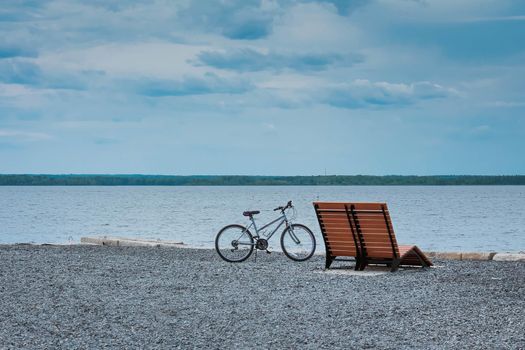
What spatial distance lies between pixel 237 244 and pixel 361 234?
2435 millimetres

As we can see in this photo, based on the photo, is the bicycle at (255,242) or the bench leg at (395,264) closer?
the bench leg at (395,264)

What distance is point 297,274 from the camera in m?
11.8

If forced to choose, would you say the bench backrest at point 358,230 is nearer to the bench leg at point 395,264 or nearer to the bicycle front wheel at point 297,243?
the bench leg at point 395,264

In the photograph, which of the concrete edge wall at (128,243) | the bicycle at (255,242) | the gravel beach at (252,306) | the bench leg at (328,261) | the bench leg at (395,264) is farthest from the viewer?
the concrete edge wall at (128,243)

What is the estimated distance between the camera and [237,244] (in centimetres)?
1377

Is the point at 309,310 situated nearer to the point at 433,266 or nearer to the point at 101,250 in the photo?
the point at 433,266

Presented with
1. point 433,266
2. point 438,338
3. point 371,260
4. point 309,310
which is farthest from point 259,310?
point 433,266

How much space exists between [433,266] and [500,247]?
60.8 ft

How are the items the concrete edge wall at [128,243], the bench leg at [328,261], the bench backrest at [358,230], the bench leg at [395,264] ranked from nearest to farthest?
1. the bench backrest at [358,230]
2. the bench leg at [395,264]
3. the bench leg at [328,261]
4. the concrete edge wall at [128,243]

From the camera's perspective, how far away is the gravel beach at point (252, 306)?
23.8ft

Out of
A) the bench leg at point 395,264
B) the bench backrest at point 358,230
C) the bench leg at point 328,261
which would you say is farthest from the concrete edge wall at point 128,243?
the bench leg at point 395,264

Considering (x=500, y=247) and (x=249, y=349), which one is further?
(x=500, y=247)

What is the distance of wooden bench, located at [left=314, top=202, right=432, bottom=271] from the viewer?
11977mm

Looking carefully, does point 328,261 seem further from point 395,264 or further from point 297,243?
point 297,243
